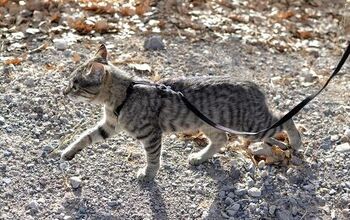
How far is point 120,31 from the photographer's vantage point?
7.12m

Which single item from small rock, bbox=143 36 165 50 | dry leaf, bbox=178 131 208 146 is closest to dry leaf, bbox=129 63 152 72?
small rock, bbox=143 36 165 50

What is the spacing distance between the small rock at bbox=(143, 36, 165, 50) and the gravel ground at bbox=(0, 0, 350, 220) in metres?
0.22

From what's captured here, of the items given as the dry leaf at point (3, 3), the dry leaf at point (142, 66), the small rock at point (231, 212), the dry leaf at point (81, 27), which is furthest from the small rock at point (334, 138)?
the dry leaf at point (3, 3)

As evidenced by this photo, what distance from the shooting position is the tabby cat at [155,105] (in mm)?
4922

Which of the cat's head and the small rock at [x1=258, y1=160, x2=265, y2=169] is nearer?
the cat's head

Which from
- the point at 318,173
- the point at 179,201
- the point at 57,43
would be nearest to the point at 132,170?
the point at 179,201

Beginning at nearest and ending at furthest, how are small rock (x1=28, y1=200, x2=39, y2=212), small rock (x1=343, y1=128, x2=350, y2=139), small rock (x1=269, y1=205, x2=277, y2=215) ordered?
1. small rock (x1=28, y1=200, x2=39, y2=212)
2. small rock (x1=269, y1=205, x2=277, y2=215)
3. small rock (x1=343, y1=128, x2=350, y2=139)

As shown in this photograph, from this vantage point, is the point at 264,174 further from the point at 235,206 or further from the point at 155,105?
the point at 155,105

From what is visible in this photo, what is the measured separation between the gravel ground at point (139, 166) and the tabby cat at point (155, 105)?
9.2 inches

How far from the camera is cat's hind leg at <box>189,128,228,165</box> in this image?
17.5ft

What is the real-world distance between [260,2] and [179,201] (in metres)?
4.19

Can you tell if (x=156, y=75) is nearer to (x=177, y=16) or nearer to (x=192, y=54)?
(x=192, y=54)

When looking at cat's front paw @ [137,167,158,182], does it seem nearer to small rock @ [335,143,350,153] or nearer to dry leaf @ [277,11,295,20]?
small rock @ [335,143,350,153]

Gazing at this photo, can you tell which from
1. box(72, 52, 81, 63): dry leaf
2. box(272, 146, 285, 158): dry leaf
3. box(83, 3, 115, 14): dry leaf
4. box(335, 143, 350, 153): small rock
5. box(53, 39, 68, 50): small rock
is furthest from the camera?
box(83, 3, 115, 14): dry leaf
